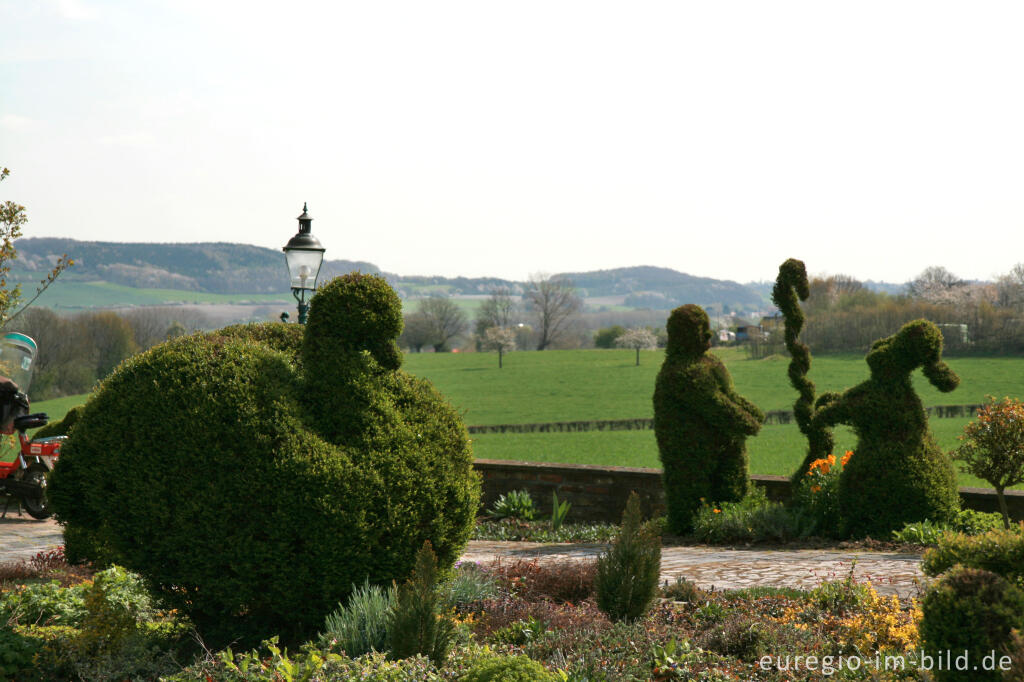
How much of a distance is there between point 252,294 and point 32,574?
110 m

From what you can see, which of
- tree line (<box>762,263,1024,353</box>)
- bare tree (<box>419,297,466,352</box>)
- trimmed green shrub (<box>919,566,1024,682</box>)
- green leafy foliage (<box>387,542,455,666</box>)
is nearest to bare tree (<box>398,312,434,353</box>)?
bare tree (<box>419,297,466,352</box>)

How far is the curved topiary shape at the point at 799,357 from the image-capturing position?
9.48 m

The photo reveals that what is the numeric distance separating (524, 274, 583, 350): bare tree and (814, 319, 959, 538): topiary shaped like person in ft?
223

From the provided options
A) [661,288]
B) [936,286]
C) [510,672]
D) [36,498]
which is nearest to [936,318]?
[936,286]

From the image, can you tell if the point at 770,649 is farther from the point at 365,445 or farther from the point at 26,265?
the point at 26,265

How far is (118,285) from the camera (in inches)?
4469

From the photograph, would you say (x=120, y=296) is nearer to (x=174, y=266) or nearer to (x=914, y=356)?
(x=174, y=266)

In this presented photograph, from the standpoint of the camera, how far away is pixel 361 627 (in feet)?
14.7

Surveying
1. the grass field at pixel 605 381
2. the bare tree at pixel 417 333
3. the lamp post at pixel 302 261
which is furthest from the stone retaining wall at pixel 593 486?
the bare tree at pixel 417 333

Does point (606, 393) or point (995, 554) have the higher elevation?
point (995, 554)

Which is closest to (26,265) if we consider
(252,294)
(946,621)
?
(252,294)

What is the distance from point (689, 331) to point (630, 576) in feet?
15.5

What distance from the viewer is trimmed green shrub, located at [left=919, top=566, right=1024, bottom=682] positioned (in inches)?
131

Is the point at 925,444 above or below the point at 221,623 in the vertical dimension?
above
